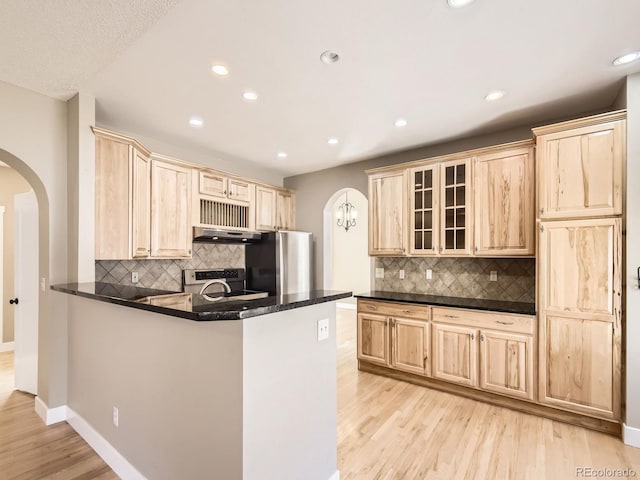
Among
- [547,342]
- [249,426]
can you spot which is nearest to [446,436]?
[547,342]

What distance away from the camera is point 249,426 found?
138cm

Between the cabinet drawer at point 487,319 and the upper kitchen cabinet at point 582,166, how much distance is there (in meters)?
0.94

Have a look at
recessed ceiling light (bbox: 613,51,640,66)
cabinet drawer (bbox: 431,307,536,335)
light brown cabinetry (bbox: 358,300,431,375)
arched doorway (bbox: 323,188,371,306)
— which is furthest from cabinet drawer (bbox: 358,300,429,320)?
arched doorway (bbox: 323,188,371,306)

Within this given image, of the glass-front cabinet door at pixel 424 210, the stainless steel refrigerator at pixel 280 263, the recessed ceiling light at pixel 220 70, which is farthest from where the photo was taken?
the stainless steel refrigerator at pixel 280 263

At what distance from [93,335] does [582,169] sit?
13.1ft

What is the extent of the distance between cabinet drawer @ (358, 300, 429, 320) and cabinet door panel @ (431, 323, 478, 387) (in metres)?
0.18

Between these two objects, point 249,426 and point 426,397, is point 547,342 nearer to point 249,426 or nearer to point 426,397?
point 426,397

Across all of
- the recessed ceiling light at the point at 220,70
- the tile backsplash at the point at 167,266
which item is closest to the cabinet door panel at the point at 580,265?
→ the recessed ceiling light at the point at 220,70

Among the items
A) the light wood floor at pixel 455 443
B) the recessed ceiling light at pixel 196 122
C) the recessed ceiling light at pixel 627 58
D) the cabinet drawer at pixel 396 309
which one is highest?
the recessed ceiling light at pixel 627 58

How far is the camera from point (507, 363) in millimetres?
2895

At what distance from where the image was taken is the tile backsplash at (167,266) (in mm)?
3303

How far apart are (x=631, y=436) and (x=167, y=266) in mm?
4593

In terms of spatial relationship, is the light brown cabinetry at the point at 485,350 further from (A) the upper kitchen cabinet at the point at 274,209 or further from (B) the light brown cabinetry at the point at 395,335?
(A) the upper kitchen cabinet at the point at 274,209

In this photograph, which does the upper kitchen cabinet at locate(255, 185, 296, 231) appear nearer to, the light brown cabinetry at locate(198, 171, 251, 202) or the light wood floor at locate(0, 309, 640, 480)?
the light brown cabinetry at locate(198, 171, 251, 202)
